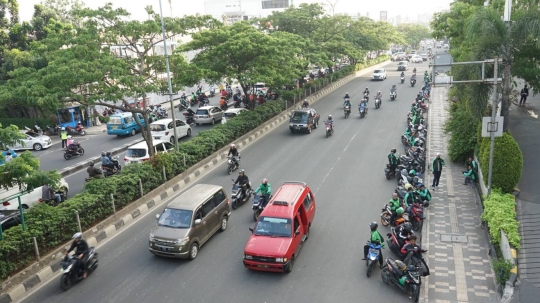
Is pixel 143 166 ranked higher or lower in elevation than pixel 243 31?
lower

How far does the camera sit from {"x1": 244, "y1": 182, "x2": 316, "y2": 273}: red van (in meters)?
10.5

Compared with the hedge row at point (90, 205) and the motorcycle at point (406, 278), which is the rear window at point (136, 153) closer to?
the hedge row at point (90, 205)

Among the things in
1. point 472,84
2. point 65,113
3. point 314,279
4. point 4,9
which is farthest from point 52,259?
point 4,9

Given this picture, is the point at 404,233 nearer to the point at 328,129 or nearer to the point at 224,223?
the point at 224,223

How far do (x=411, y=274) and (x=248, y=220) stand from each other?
6.13m

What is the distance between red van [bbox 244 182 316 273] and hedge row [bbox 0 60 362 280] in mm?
5434

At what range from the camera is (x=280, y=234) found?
11039 millimetres

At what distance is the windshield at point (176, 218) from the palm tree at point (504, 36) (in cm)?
1187

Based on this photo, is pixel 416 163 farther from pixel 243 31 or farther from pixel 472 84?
pixel 243 31

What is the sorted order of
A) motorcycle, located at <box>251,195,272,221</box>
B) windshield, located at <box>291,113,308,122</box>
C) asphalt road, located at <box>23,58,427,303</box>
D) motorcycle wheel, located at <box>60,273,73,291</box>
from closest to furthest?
asphalt road, located at <box>23,58,427,303</box> < motorcycle wheel, located at <box>60,273,73,291</box> < motorcycle, located at <box>251,195,272,221</box> < windshield, located at <box>291,113,308,122</box>

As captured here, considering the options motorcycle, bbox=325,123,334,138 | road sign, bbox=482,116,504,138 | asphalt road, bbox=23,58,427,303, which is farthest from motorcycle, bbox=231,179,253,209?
motorcycle, bbox=325,123,334,138

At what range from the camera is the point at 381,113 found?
31953 mm

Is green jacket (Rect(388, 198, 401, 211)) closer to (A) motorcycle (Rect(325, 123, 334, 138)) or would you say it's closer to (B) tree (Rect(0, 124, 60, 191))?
(B) tree (Rect(0, 124, 60, 191))

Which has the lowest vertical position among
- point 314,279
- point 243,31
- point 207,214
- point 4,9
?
point 314,279
